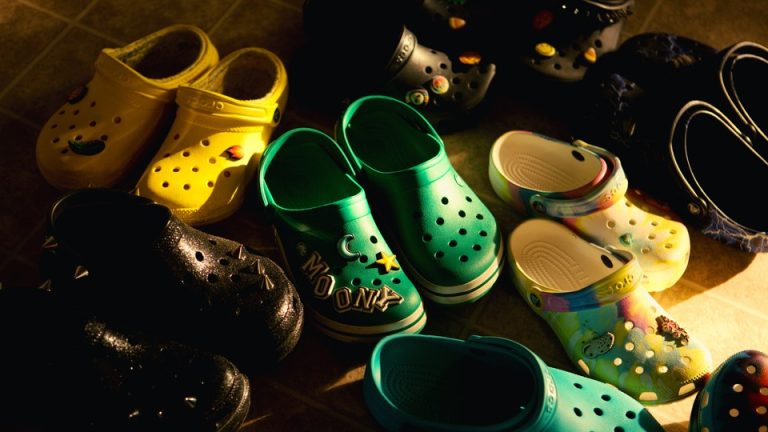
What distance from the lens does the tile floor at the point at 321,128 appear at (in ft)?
3.95

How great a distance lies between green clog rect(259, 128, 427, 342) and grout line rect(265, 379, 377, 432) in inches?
4.2

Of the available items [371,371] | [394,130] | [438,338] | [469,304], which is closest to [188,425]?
[371,371]

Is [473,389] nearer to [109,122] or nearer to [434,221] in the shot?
[434,221]

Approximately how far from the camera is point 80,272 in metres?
1.13

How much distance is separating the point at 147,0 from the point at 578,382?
115 centimetres

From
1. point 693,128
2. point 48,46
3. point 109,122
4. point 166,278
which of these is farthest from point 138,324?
point 693,128

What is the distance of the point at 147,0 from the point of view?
1.61m

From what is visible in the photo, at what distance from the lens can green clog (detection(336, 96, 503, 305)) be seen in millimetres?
1204

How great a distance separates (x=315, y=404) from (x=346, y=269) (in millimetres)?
217

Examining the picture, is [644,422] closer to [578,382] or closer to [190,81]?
[578,382]

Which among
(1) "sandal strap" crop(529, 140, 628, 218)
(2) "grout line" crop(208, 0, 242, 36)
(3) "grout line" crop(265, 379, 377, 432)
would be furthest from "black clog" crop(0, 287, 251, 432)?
(2) "grout line" crop(208, 0, 242, 36)

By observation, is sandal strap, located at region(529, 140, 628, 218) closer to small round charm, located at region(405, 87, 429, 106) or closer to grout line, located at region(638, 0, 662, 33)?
small round charm, located at region(405, 87, 429, 106)

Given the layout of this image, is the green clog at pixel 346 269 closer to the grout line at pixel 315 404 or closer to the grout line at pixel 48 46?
the grout line at pixel 315 404

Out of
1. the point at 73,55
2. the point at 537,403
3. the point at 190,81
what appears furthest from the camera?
the point at 73,55
